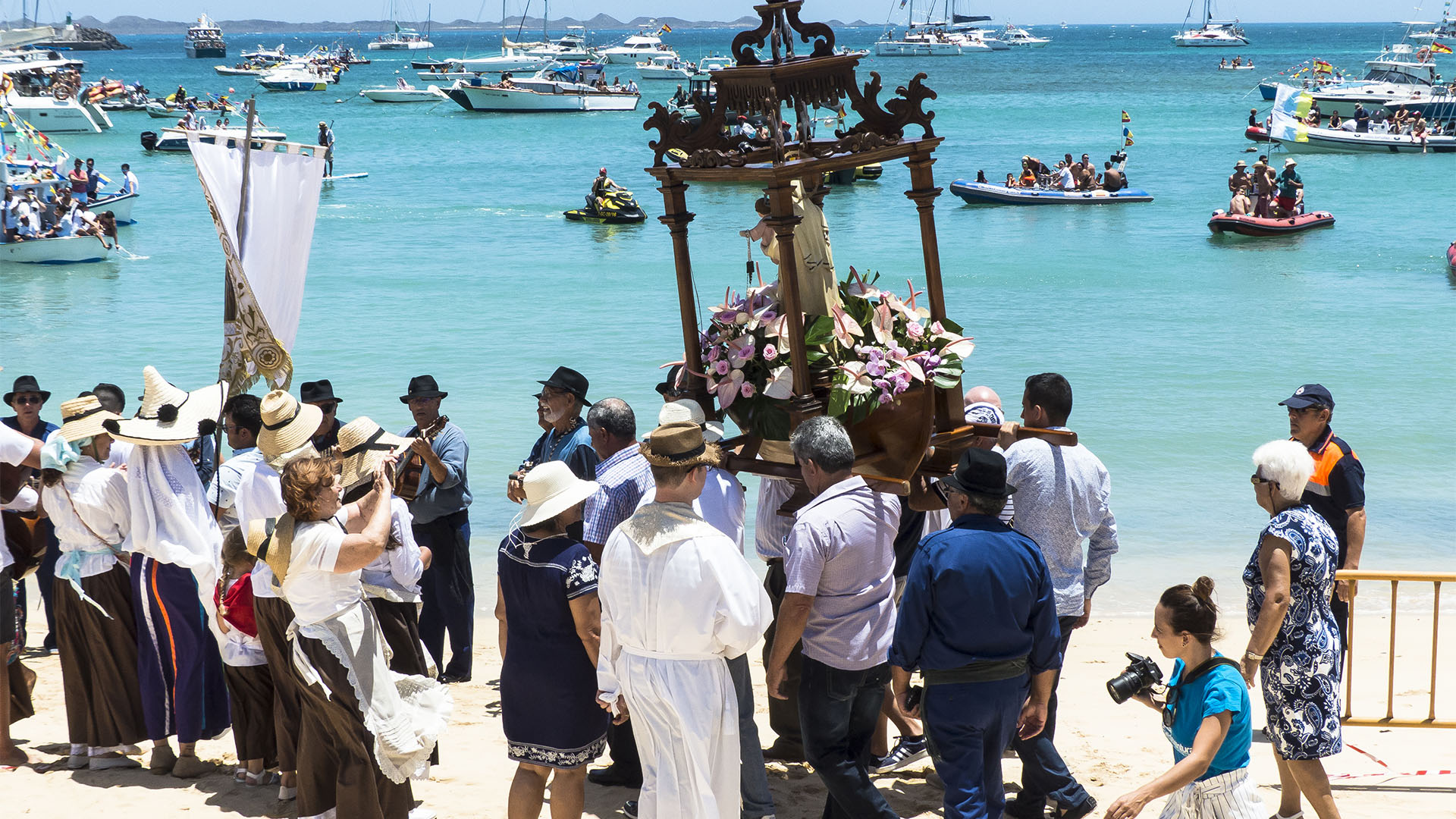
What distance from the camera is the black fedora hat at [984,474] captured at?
4.05 meters

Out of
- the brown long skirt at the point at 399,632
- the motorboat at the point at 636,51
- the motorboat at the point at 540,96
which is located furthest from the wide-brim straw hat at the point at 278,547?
the motorboat at the point at 636,51

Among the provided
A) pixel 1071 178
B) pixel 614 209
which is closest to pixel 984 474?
pixel 614 209

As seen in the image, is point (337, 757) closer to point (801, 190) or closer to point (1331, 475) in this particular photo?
point (801, 190)

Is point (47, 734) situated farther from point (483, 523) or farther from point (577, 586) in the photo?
point (483, 523)

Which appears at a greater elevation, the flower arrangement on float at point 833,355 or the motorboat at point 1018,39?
the motorboat at point 1018,39

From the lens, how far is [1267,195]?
2909 cm

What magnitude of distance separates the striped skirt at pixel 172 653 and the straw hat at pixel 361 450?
88cm

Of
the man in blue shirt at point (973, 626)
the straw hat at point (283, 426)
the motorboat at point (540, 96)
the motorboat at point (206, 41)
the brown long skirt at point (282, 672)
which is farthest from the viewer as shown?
the motorboat at point (206, 41)

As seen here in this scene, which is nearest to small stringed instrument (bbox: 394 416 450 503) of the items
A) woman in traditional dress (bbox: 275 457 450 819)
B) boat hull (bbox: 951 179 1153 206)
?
woman in traditional dress (bbox: 275 457 450 819)

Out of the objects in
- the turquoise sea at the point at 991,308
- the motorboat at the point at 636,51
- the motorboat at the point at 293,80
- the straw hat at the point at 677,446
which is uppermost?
the motorboat at the point at 636,51

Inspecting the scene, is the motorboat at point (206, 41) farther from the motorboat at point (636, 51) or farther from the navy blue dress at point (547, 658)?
the navy blue dress at point (547, 658)

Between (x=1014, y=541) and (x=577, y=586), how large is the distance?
1442 millimetres

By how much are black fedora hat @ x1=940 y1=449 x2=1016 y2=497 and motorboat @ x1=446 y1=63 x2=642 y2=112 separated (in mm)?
69730

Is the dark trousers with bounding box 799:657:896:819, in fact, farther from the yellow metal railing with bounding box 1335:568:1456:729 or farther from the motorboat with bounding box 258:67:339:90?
the motorboat with bounding box 258:67:339:90
